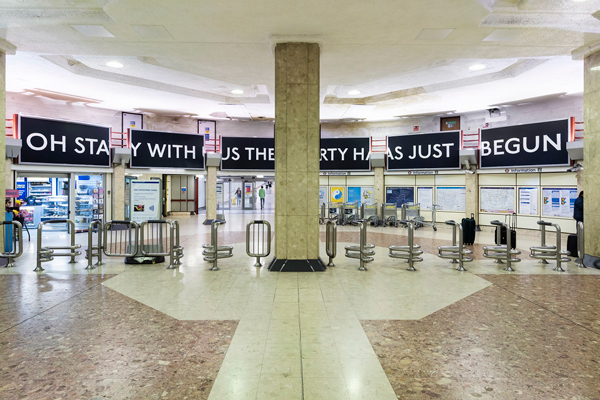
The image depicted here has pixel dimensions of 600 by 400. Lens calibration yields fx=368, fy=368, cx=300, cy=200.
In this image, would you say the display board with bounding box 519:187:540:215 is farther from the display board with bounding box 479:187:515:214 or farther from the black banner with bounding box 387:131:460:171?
the black banner with bounding box 387:131:460:171

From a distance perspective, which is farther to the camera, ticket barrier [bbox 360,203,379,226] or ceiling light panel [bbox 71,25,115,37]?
ticket barrier [bbox 360,203,379,226]

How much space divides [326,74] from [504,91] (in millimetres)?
7813

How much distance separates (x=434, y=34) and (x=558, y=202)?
31.8ft

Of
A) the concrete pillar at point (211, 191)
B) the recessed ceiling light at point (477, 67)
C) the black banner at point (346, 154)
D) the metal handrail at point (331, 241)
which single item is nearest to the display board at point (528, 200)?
the recessed ceiling light at point (477, 67)

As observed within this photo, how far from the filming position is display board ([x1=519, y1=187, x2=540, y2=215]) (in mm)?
13938

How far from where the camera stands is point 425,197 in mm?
17094

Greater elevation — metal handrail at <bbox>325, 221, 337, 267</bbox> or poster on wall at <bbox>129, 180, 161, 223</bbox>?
poster on wall at <bbox>129, 180, 161, 223</bbox>

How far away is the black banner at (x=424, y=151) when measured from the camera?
15.4 metres

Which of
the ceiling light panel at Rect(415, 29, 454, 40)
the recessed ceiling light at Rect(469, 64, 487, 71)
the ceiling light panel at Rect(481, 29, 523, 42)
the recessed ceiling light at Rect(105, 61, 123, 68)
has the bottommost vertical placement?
the ceiling light panel at Rect(415, 29, 454, 40)

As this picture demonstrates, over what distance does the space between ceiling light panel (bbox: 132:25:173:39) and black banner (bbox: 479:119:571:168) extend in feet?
40.5

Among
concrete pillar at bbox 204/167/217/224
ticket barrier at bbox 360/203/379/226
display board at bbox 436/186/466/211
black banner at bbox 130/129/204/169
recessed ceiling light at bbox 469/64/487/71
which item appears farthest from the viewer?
concrete pillar at bbox 204/167/217/224

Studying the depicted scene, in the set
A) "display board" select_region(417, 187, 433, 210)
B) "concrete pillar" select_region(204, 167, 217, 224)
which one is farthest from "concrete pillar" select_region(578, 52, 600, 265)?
"concrete pillar" select_region(204, 167, 217, 224)

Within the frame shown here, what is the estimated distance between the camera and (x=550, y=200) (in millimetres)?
13508

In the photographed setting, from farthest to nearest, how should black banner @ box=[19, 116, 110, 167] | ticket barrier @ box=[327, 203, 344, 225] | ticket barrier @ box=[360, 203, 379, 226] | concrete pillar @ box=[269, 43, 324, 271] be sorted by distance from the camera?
ticket barrier @ box=[327, 203, 344, 225]
ticket barrier @ box=[360, 203, 379, 226]
black banner @ box=[19, 116, 110, 167]
concrete pillar @ box=[269, 43, 324, 271]
